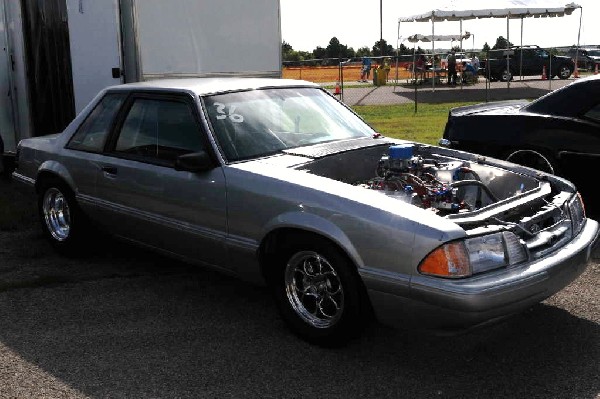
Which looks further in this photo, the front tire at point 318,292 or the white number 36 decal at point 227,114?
the white number 36 decal at point 227,114

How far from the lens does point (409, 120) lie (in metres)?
15.4

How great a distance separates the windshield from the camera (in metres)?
4.43

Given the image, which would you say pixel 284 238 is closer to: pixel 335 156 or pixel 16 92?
pixel 335 156

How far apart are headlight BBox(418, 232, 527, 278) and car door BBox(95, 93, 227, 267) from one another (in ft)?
4.58

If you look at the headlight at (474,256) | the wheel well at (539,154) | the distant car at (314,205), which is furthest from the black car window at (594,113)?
the headlight at (474,256)

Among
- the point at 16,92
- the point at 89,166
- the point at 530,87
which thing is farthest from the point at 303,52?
the point at 89,166

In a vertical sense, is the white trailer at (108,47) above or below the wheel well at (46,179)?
above

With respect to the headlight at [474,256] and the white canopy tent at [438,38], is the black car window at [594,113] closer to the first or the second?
the headlight at [474,256]

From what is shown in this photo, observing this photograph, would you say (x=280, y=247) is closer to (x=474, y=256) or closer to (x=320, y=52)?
(x=474, y=256)

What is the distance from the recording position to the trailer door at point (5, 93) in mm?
8875

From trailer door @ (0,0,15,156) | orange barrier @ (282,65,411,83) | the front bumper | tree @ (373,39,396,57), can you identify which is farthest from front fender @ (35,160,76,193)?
tree @ (373,39,396,57)

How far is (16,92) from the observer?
29.4 feet

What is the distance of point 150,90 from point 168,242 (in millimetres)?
1128

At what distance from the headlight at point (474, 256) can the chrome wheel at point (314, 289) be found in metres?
0.58
